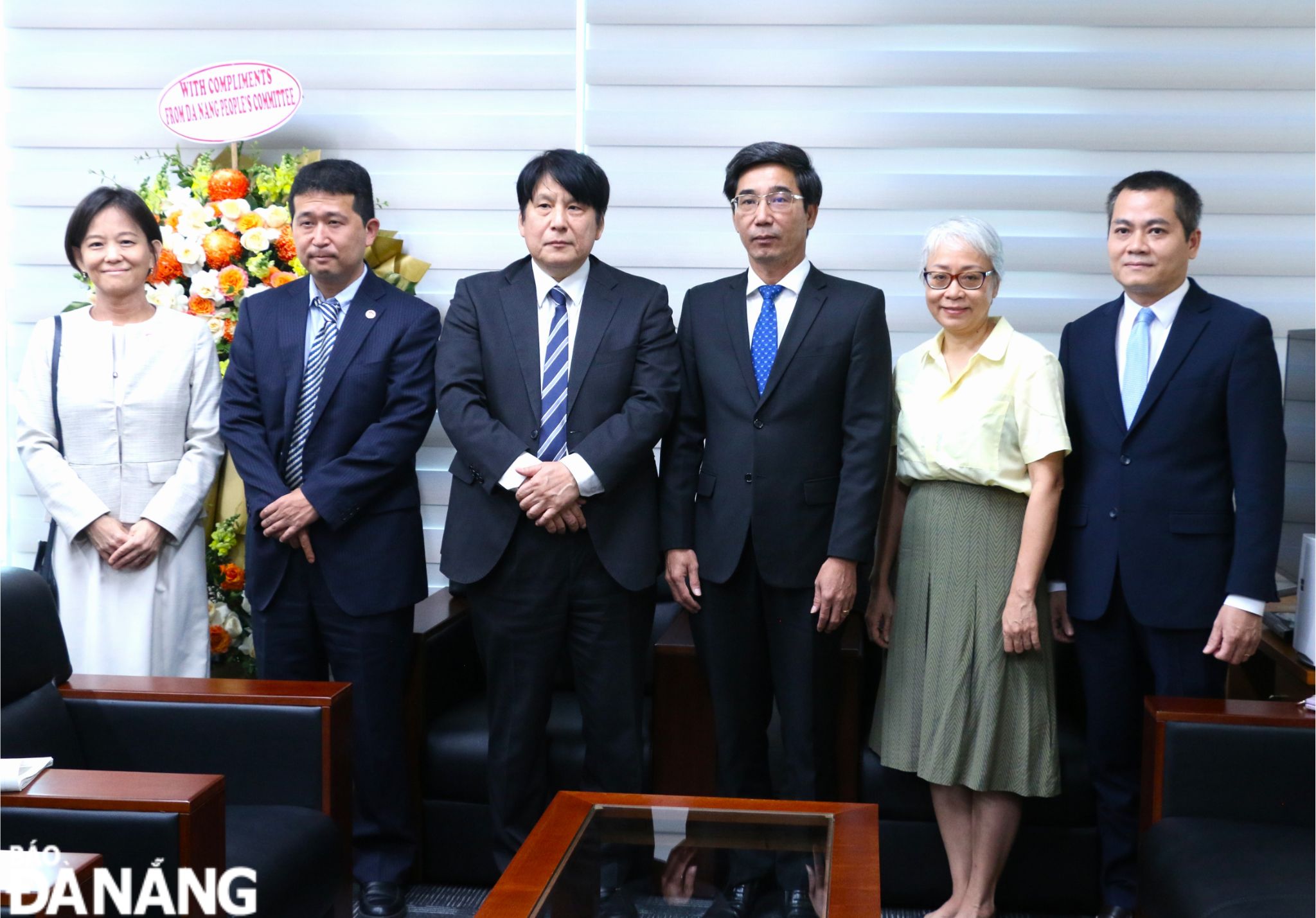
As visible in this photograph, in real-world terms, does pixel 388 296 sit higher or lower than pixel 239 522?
higher

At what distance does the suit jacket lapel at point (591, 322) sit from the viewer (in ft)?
9.58

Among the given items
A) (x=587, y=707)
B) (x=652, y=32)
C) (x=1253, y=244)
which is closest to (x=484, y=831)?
(x=587, y=707)

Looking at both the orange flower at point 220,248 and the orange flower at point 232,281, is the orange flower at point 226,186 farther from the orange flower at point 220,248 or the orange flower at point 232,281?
the orange flower at point 232,281

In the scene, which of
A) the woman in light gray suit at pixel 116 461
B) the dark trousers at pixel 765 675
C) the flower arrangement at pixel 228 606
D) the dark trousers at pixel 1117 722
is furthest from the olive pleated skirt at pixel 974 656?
the flower arrangement at pixel 228 606

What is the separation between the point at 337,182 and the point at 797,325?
1225 millimetres

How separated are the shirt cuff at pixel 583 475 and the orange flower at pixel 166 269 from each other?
1.56 metres

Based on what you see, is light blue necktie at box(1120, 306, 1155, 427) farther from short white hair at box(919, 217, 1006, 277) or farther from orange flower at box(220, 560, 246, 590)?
orange flower at box(220, 560, 246, 590)

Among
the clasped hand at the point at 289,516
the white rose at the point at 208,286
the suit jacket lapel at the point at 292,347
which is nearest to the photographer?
the clasped hand at the point at 289,516

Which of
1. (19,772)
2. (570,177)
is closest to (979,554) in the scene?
(570,177)

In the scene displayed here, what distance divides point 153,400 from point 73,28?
1684mm

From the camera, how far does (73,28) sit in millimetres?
4090

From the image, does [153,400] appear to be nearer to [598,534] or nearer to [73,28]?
Answer: [598,534]

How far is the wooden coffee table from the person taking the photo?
2.05m

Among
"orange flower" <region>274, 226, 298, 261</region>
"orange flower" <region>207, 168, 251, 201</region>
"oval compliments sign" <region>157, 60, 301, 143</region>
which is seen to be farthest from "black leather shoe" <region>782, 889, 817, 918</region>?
"oval compliments sign" <region>157, 60, 301, 143</region>
